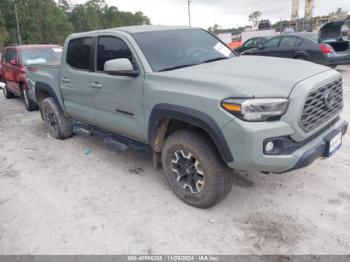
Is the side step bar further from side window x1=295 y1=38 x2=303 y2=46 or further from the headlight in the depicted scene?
side window x1=295 y1=38 x2=303 y2=46

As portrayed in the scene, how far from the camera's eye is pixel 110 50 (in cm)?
405

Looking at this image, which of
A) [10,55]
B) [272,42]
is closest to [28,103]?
[10,55]

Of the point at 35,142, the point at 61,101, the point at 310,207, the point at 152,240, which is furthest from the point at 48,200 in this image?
the point at 310,207

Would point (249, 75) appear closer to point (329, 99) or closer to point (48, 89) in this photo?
point (329, 99)

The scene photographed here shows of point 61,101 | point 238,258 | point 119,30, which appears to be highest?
point 119,30

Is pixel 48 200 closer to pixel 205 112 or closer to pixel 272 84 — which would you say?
pixel 205 112

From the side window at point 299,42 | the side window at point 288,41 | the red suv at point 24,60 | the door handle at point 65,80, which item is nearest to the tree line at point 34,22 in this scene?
the red suv at point 24,60

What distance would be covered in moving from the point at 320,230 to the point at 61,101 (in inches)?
169

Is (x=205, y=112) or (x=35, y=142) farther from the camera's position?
(x=35, y=142)

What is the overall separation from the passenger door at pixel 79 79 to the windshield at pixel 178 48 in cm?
101

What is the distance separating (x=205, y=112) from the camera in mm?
2848

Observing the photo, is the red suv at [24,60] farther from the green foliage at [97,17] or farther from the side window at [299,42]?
the green foliage at [97,17]

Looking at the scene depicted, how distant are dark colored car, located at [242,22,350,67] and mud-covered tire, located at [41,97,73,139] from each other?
7980 mm

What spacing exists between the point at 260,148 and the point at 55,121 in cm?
431
